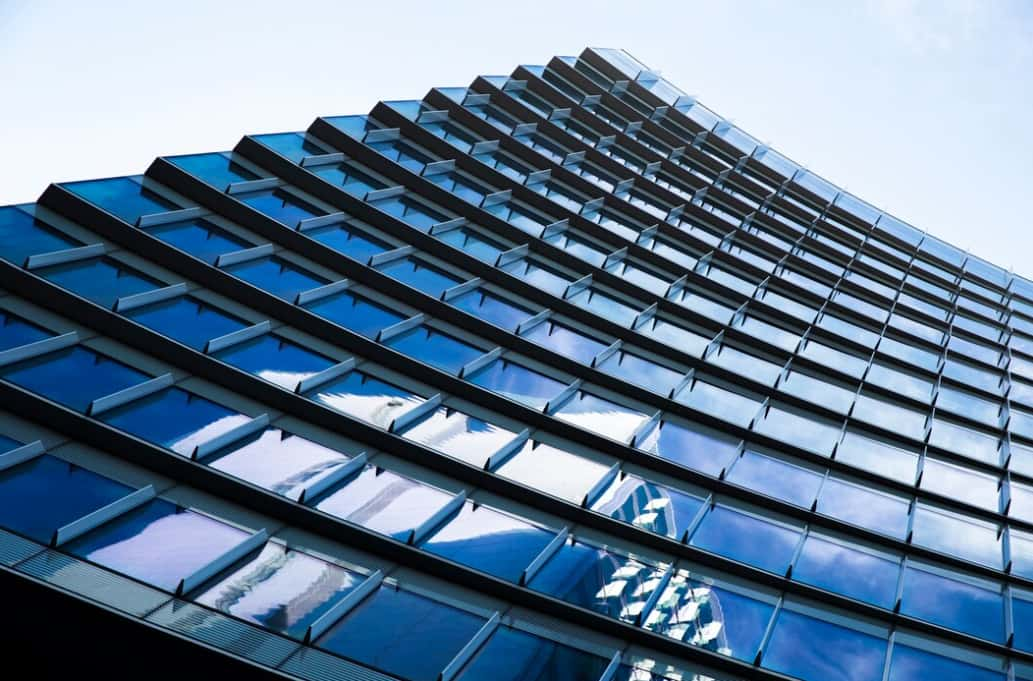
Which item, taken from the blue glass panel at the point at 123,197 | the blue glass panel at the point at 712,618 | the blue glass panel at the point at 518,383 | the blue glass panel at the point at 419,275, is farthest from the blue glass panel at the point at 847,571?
the blue glass panel at the point at 123,197

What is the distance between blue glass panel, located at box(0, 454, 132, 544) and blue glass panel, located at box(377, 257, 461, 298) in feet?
25.8

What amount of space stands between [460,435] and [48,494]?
233 inches

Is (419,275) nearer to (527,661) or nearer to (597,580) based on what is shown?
(597,580)

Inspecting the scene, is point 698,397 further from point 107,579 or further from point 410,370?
point 107,579

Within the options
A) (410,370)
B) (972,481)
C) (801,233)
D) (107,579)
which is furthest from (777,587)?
(801,233)

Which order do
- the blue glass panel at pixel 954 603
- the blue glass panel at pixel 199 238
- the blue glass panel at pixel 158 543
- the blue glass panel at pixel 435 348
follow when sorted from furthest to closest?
the blue glass panel at pixel 435 348, the blue glass panel at pixel 199 238, the blue glass panel at pixel 954 603, the blue glass panel at pixel 158 543

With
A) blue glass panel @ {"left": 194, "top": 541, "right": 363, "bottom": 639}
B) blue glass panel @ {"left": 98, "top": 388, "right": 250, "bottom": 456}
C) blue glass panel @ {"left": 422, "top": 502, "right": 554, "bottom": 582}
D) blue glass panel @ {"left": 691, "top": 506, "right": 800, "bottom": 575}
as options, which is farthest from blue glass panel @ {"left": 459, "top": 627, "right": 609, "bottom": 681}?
blue glass panel @ {"left": 98, "top": 388, "right": 250, "bottom": 456}

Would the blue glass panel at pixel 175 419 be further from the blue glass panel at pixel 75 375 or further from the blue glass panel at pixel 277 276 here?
the blue glass panel at pixel 277 276

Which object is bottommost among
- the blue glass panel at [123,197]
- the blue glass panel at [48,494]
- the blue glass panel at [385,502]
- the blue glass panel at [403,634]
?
the blue glass panel at [48,494]

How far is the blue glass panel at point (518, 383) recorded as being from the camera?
14523 mm

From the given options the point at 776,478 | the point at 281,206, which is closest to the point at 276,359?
the point at 281,206

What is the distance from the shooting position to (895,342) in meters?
24.8

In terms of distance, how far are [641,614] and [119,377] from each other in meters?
8.01

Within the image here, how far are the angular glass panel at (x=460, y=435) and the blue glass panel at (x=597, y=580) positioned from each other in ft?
6.83
